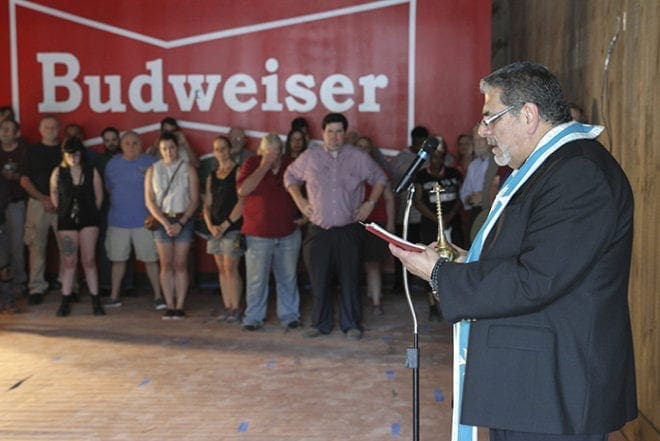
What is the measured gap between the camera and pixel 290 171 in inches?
270

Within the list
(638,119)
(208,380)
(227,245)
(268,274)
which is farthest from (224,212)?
(638,119)

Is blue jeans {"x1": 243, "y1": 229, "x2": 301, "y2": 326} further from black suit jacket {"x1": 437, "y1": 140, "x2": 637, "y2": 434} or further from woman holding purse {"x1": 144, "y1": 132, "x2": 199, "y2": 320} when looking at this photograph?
black suit jacket {"x1": 437, "y1": 140, "x2": 637, "y2": 434}

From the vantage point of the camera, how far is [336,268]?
22.7ft

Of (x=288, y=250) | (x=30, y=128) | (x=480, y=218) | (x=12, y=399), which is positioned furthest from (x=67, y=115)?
(x=480, y=218)

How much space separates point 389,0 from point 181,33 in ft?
7.32

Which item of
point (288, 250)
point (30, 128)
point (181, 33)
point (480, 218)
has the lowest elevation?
point (288, 250)

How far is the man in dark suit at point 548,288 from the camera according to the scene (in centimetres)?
217

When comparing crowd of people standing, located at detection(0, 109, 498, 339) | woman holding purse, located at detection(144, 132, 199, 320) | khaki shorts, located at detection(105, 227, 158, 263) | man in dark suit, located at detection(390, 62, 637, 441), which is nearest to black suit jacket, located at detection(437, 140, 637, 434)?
man in dark suit, located at detection(390, 62, 637, 441)

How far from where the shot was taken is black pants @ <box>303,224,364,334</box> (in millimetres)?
6793

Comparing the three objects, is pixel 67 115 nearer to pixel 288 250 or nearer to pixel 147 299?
pixel 147 299

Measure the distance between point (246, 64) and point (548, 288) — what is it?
283 inches

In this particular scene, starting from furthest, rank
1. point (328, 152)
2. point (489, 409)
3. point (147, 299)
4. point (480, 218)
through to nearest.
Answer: point (147, 299)
point (328, 152)
point (480, 218)
point (489, 409)

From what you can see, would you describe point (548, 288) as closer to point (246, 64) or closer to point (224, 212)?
point (224, 212)

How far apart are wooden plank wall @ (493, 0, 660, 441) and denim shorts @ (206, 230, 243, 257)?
10.1 feet
